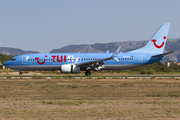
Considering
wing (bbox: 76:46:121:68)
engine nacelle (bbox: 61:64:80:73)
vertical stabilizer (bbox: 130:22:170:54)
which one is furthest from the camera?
vertical stabilizer (bbox: 130:22:170:54)

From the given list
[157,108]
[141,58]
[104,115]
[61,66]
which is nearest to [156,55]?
[141,58]

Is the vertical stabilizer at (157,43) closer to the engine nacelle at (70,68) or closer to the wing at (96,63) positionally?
the wing at (96,63)

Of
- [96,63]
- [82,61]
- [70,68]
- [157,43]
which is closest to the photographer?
[70,68]

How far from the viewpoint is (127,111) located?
11.1 meters

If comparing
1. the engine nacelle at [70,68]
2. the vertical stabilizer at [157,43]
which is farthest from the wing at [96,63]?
the vertical stabilizer at [157,43]

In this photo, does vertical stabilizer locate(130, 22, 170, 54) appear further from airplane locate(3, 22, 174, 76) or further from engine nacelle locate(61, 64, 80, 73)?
engine nacelle locate(61, 64, 80, 73)

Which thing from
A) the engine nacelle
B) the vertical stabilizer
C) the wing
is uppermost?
the vertical stabilizer

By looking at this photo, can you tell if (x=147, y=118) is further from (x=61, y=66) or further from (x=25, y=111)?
(x=61, y=66)

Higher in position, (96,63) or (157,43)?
(157,43)

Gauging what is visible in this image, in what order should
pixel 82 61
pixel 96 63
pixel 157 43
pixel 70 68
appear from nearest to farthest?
1. pixel 70 68
2. pixel 96 63
3. pixel 82 61
4. pixel 157 43

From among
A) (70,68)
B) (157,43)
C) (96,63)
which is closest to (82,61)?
(96,63)

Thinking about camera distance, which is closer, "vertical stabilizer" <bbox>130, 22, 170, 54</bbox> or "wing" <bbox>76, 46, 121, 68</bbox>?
"wing" <bbox>76, 46, 121, 68</bbox>

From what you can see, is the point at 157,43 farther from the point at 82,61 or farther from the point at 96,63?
the point at 82,61

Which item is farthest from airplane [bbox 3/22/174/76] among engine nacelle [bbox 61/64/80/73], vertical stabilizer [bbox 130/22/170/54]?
vertical stabilizer [bbox 130/22/170/54]
